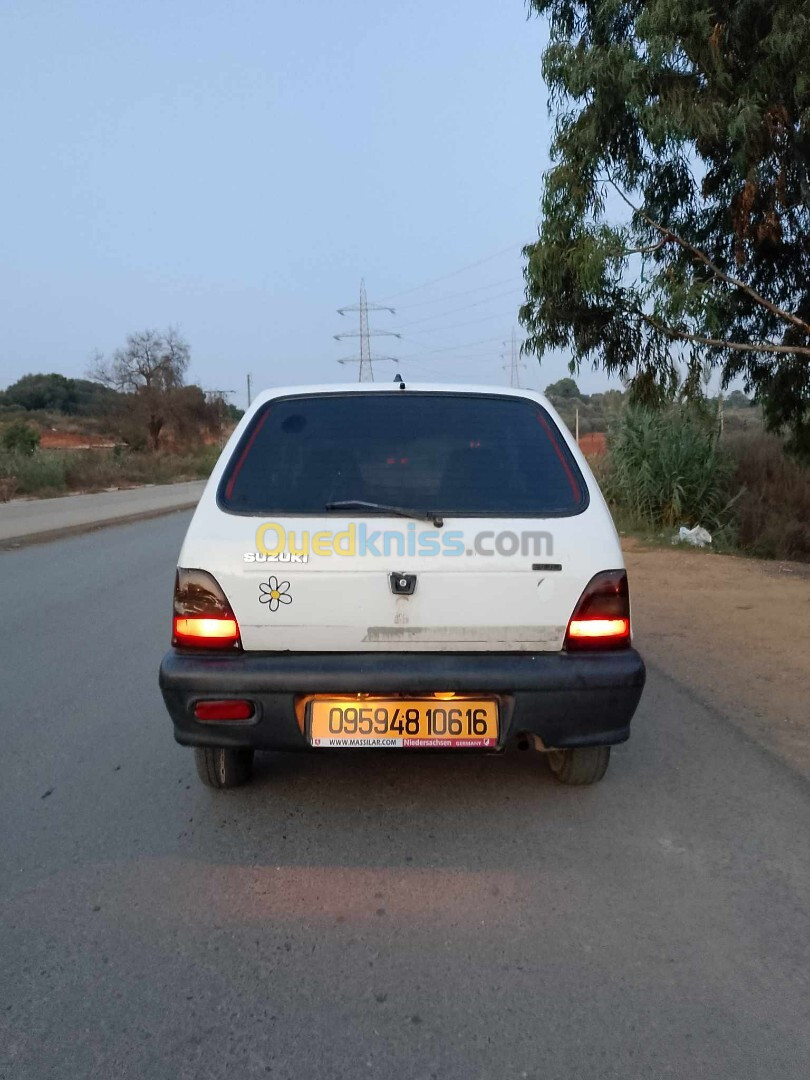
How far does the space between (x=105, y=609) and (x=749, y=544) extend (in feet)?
32.9

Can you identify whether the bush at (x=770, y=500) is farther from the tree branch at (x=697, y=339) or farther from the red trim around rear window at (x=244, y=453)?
the red trim around rear window at (x=244, y=453)

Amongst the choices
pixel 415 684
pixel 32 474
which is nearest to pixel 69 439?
pixel 32 474

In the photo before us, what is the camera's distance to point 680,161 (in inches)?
393

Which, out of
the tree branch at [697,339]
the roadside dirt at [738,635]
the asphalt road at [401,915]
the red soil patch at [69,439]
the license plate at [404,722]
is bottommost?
the red soil patch at [69,439]

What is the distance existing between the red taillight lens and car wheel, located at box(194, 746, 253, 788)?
1.52 feet

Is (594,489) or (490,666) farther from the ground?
(594,489)

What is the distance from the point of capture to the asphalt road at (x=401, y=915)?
234 cm

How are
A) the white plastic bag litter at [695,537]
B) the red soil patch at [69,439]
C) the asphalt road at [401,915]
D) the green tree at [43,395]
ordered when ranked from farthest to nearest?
the green tree at [43,395] < the red soil patch at [69,439] < the white plastic bag litter at [695,537] < the asphalt road at [401,915]

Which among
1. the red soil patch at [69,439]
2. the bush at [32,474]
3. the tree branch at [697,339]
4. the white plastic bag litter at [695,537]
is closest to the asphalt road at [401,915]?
the tree branch at [697,339]

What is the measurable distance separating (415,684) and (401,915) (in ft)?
2.46

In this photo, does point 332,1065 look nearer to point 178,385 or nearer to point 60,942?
point 60,942

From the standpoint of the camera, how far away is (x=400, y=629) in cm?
342

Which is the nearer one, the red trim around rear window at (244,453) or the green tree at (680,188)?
the red trim around rear window at (244,453)

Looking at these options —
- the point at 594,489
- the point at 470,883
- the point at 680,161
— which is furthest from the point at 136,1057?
→ the point at 680,161
